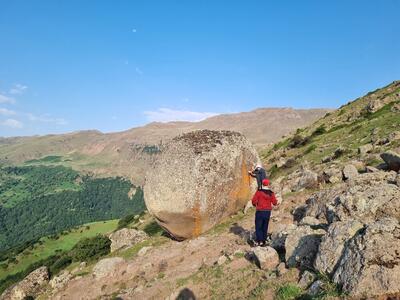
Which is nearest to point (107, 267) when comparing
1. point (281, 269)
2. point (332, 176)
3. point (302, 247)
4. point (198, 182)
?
point (198, 182)

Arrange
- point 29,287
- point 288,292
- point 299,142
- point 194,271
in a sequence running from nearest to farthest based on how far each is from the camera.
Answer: point 288,292, point 194,271, point 29,287, point 299,142

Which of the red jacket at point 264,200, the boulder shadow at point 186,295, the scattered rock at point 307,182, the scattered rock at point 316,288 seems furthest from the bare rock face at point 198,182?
the scattered rock at point 316,288

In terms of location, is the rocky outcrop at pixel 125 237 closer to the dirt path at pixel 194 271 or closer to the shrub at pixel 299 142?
the dirt path at pixel 194 271

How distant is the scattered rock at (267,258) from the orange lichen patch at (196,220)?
25.9 ft

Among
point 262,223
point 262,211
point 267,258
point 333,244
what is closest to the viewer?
point 333,244

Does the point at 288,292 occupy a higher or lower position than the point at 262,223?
lower

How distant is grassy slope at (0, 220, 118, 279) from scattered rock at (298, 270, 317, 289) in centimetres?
8168

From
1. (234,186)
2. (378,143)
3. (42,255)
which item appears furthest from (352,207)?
(42,255)

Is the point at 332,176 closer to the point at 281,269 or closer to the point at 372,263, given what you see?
the point at 281,269

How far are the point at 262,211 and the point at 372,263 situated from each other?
6.61 metres

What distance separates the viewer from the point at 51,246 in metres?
101

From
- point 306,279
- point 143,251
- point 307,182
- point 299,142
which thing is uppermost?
point 299,142

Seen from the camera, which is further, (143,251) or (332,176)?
(332,176)

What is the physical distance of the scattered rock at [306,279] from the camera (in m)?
9.38
